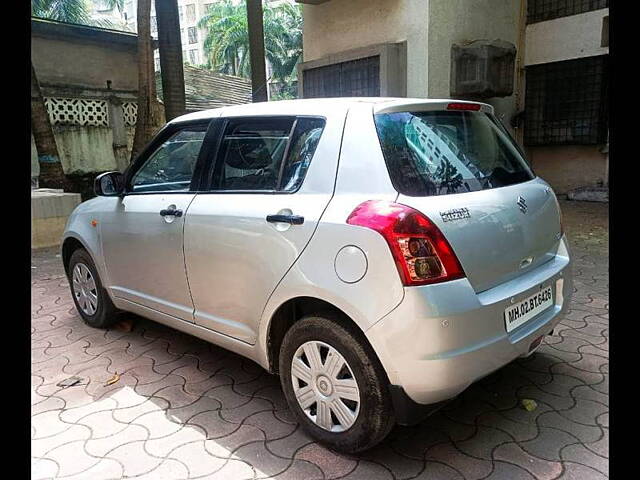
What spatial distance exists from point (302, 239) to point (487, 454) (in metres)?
1.34

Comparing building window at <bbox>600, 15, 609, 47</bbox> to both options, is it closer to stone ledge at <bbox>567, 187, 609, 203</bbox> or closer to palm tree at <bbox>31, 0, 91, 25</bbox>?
stone ledge at <bbox>567, 187, 609, 203</bbox>

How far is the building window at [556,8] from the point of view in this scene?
361 inches

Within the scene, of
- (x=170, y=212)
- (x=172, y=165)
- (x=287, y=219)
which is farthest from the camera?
(x=172, y=165)

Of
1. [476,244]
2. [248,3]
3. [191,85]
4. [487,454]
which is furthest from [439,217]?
[191,85]

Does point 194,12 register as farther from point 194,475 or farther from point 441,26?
point 194,475

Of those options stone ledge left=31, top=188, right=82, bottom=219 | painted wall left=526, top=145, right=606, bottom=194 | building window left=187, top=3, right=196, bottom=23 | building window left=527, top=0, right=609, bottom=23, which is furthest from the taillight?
building window left=187, top=3, right=196, bottom=23

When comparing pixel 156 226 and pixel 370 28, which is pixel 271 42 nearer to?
pixel 370 28

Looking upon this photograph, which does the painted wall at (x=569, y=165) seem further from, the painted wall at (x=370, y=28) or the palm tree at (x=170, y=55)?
the palm tree at (x=170, y=55)

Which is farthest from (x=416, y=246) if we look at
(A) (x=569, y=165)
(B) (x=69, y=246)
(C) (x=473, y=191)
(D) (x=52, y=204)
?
(A) (x=569, y=165)

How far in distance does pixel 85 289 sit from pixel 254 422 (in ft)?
7.37

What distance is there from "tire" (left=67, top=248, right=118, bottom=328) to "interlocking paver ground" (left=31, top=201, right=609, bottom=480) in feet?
0.82

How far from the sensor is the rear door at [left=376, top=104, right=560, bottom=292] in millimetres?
2207

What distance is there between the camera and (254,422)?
2723mm

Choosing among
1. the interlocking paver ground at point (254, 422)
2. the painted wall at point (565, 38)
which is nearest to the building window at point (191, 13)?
the painted wall at point (565, 38)
